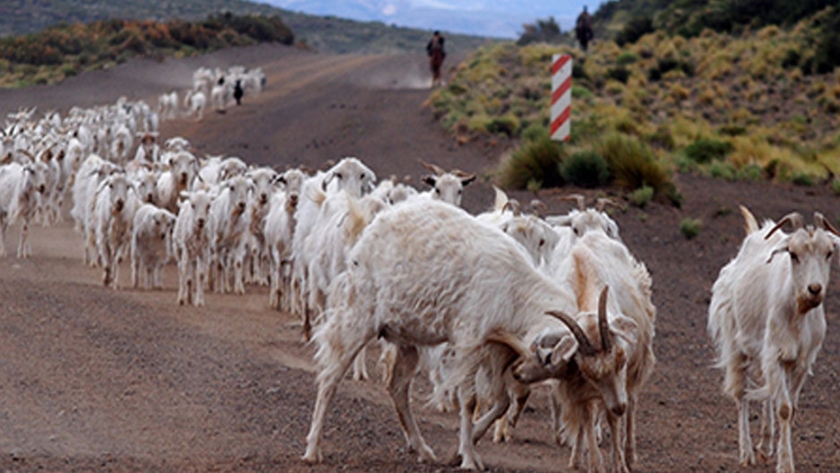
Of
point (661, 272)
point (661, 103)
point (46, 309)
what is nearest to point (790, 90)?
point (661, 103)

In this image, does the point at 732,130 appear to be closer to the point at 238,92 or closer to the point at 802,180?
the point at 802,180

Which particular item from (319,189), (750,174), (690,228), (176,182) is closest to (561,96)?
(690,228)

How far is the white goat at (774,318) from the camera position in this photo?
9.38 metres

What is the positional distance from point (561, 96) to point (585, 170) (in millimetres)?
1957

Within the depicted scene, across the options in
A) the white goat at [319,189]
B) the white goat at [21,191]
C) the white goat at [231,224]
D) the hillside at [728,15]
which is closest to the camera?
the white goat at [319,189]

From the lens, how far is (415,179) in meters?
26.4

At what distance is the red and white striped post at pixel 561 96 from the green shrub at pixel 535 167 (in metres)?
0.37

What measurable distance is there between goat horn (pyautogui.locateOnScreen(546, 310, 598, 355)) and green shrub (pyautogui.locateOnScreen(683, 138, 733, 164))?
81.0 feet

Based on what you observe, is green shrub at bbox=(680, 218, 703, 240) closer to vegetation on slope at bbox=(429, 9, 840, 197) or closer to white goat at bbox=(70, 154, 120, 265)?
vegetation on slope at bbox=(429, 9, 840, 197)

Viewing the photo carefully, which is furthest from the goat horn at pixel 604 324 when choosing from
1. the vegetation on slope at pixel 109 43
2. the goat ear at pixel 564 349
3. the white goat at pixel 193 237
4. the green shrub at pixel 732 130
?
the vegetation on slope at pixel 109 43

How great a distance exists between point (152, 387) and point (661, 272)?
988cm

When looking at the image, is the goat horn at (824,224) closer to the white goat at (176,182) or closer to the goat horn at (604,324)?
the goat horn at (604,324)

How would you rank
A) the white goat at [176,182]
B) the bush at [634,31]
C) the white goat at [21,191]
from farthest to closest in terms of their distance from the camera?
the bush at [634,31] < the white goat at [176,182] < the white goat at [21,191]

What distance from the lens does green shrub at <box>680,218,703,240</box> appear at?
21.3 m
